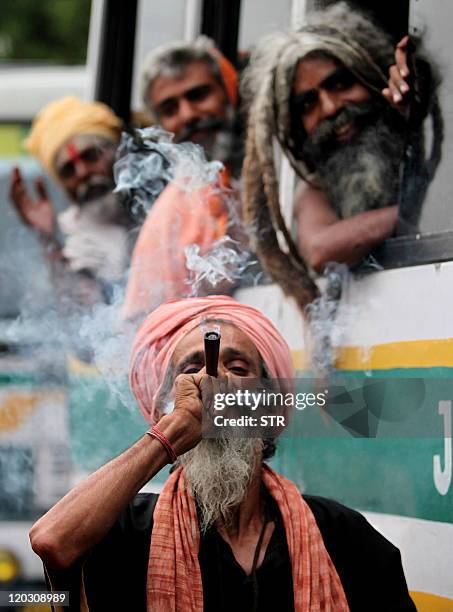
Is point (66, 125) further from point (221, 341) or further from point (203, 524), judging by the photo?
point (203, 524)

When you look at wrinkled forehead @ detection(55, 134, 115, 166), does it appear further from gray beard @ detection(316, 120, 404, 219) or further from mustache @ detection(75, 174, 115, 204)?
gray beard @ detection(316, 120, 404, 219)

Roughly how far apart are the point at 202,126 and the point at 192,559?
1.34m

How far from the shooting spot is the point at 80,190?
328 centimetres

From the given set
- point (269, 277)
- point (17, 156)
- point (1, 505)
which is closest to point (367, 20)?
point (269, 277)

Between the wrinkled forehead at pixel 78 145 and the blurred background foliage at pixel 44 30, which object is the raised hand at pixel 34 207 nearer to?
the wrinkled forehead at pixel 78 145

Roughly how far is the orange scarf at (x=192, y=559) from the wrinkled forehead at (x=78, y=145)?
1.36m

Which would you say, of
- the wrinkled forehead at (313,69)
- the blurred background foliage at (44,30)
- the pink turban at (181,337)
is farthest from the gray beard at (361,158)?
the blurred background foliage at (44,30)

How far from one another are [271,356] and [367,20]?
914 mm

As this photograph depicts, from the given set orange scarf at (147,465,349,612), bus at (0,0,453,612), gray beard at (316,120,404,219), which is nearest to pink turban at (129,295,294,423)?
bus at (0,0,453,612)

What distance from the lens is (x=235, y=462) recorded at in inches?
80.4

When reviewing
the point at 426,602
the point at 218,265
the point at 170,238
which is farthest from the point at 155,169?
the point at 426,602

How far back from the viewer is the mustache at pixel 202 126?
2.80 meters

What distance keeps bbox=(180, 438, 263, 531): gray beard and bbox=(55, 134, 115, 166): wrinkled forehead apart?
1.30m

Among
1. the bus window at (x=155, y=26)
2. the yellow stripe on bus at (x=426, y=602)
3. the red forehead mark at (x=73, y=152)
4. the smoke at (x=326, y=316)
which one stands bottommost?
the yellow stripe on bus at (x=426, y=602)
